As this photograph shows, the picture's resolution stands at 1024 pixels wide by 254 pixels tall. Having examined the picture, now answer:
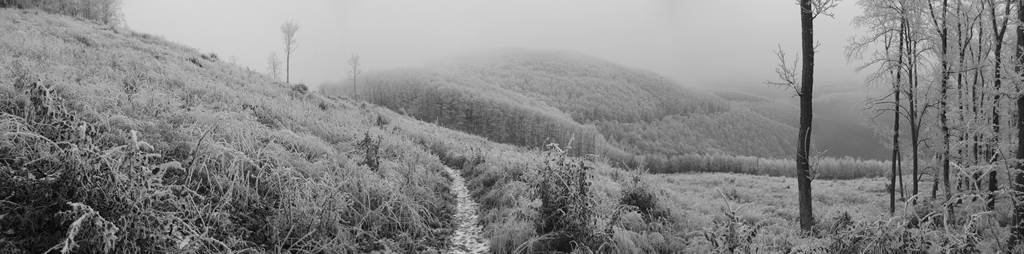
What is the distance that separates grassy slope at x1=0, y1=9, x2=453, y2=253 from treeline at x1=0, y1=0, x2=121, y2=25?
23.2m

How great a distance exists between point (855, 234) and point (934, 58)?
58.7ft

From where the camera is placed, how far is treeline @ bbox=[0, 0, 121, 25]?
28.7 meters

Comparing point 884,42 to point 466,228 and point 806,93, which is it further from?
point 466,228

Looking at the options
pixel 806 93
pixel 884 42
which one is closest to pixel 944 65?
pixel 884 42

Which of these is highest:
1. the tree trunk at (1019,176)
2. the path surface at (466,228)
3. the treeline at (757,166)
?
the tree trunk at (1019,176)

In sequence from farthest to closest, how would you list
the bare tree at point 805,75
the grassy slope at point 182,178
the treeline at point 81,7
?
the treeline at point 81,7 < the bare tree at point 805,75 < the grassy slope at point 182,178

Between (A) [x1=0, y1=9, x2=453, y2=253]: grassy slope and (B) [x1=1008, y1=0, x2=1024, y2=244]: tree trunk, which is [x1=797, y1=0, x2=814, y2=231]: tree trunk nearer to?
(B) [x1=1008, y1=0, x2=1024, y2=244]: tree trunk

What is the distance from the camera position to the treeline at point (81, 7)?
94.3 ft

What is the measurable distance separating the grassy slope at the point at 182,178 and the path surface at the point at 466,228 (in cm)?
30

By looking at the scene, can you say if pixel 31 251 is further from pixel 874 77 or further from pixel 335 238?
pixel 874 77

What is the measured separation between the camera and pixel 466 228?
9.20 metres

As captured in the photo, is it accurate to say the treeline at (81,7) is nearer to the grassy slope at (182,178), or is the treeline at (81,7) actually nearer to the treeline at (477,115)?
the grassy slope at (182,178)

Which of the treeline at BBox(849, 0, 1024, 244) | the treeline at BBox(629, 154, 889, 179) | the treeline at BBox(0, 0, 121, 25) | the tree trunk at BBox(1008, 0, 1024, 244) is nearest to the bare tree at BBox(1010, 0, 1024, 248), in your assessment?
the tree trunk at BBox(1008, 0, 1024, 244)

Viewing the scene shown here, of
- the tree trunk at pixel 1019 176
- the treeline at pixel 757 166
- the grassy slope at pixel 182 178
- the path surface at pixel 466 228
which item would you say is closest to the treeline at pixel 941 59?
the tree trunk at pixel 1019 176
